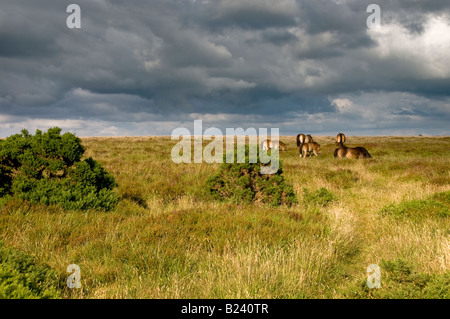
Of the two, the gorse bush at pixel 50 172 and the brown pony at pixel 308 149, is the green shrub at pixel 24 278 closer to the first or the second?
the gorse bush at pixel 50 172

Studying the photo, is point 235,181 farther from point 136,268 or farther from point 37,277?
point 37,277

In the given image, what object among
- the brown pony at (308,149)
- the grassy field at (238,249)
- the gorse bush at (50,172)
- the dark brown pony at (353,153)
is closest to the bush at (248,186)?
the grassy field at (238,249)

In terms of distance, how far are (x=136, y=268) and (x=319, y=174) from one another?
12.2 metres

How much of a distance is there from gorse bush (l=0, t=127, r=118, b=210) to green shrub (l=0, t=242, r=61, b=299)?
2.69 meters

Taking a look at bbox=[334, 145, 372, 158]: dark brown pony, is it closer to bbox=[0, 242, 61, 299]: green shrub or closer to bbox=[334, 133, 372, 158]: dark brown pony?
bbox=[334, 133, 372, 158]: dark brown pony

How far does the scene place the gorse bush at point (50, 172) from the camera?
7.08 m

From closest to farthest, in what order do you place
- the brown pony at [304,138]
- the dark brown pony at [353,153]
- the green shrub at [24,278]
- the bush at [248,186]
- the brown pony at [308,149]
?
1. the green shrub at [24,278]
2. the bush at [248,186]
3. the dark brown pony at [353,153]
4. the brown pony at [308,149]
5. the brown pony at [304,138]

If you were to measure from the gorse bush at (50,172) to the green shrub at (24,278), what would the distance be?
269 cm

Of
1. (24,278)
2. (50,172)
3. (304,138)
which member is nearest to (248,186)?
(50,172)

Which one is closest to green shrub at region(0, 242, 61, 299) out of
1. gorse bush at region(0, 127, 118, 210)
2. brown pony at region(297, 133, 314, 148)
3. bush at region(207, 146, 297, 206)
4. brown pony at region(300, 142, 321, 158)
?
gorse bush at region(0, 127, 118, 210)

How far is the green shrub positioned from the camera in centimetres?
282

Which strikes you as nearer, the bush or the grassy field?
the grassy field

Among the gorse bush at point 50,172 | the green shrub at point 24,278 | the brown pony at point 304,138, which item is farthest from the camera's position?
the brown pony at point 304,138
